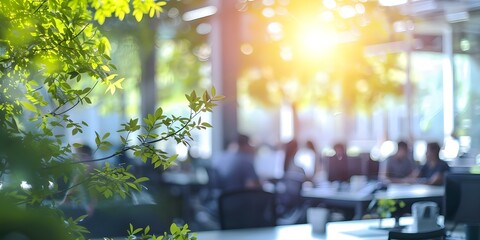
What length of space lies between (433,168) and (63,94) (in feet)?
29.6

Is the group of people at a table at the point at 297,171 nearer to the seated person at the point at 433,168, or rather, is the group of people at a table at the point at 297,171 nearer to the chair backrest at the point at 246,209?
the seated person at the point at 433,168

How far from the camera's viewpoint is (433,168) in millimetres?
11039

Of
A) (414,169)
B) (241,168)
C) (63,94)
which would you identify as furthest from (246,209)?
(414,169)

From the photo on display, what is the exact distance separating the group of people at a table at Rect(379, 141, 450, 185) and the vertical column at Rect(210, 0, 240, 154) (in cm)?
231

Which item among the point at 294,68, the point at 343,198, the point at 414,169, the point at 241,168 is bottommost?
the point at 343,198

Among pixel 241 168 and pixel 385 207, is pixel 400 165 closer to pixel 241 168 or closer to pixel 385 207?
pixel 241 168

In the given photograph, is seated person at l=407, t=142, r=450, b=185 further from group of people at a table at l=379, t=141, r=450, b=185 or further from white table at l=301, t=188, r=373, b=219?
white table at l=301, t=188, r=373, b=219

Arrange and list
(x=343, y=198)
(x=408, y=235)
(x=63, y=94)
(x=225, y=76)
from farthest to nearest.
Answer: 1. (x=225, y=76)
2. (x=343, y=198)
3. (x=408, y=235)
4. (x=63, y=94)

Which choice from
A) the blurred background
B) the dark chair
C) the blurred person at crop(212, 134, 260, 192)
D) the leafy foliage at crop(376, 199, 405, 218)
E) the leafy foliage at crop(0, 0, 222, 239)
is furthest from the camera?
the blurred person at crop(212, 134, 260, 192)

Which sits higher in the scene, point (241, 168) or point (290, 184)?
point (241, 168)

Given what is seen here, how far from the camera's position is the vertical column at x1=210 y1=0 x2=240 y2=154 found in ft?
40.9

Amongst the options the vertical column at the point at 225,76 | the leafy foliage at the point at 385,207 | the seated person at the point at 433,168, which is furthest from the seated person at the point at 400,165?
the leafy foliage at the point at 385,207

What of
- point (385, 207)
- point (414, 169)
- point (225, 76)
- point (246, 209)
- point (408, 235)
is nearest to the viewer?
point (408, 235)

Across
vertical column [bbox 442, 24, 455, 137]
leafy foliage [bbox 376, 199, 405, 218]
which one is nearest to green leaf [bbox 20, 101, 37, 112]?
leafy foliage [bbox 376, 199, 405, 218]
